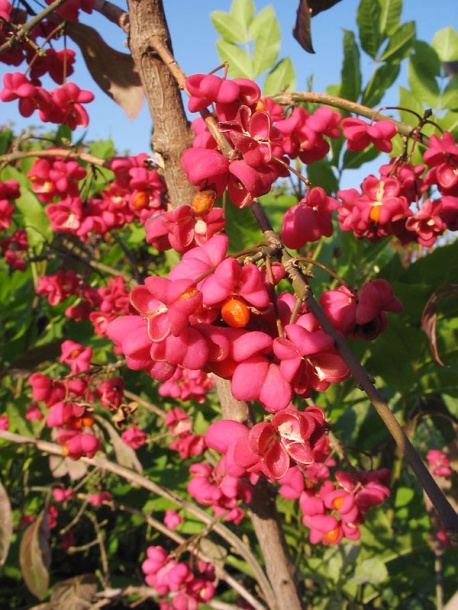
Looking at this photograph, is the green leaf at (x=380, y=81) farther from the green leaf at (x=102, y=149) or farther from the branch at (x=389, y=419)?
the green leaf at (x=102, y=149)

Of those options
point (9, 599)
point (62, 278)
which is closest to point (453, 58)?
point (62, 278)

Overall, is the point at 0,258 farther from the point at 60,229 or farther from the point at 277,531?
the point at 277,531

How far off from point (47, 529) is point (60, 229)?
66 cm

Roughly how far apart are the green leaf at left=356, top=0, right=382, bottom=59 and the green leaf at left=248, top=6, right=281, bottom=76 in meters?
0.22

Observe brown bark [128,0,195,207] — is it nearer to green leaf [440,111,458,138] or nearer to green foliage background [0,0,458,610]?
green foliage background [0,0,458,610]

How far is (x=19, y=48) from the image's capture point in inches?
36.3

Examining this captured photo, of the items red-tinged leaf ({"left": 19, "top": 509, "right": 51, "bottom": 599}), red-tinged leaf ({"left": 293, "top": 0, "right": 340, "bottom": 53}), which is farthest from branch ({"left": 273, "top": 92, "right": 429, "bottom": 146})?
red-tinged leaf ({"left": 19, "top": 509, "right": 51, "bottom": 599})

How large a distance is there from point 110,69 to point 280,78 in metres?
0.52

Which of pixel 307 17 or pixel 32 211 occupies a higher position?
pixel 32 211

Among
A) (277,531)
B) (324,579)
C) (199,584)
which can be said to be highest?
(277,531)

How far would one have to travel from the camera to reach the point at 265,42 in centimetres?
135

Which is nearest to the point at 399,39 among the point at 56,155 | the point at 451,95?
the point at 451,95

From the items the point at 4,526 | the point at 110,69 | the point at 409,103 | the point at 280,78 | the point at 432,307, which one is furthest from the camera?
the point at 280,78

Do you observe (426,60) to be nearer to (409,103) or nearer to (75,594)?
(409,103)
